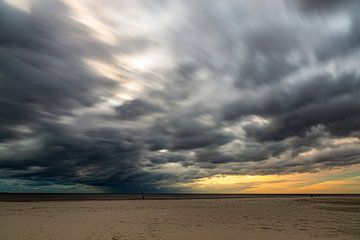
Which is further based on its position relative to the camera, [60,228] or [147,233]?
[60,228]

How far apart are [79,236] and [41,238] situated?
2816 millimetres

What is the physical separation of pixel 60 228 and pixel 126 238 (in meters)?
9.26

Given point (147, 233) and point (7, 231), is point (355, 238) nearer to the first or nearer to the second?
point (147, 233)

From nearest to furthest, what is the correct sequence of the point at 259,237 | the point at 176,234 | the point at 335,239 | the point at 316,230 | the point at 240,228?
1. the point at 335,239
2. the point at 259,237
3. the point at 176,234
4. the point at 316,230
5. the point at 240,228

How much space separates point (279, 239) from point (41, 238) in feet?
59.9

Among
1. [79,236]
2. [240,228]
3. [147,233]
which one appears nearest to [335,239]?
[240,228]

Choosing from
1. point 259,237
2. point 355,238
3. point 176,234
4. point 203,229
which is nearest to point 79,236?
point 176,234

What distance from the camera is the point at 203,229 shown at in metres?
A: 26.5

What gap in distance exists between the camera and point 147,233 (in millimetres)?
23984

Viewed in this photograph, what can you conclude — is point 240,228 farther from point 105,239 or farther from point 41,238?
point 41,238

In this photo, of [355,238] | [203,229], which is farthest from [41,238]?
[355,238]

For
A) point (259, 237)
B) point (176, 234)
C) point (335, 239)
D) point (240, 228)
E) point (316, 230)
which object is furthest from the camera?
point (240, 228)

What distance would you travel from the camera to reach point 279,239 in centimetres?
2100

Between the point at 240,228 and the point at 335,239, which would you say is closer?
the point at 335,239
